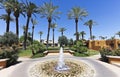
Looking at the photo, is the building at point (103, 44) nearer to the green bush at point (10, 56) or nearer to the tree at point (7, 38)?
the tree at point (7, 38)

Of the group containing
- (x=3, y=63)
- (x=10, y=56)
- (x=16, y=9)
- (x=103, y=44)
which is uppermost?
(x=16, y=9)

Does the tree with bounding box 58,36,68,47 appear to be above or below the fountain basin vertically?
above

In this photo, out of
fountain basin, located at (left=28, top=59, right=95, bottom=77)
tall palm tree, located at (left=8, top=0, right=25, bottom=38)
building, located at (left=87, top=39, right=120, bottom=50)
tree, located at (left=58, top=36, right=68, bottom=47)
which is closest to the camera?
fountain basin, located at (left=28, top=59, right=95, bottom=77)

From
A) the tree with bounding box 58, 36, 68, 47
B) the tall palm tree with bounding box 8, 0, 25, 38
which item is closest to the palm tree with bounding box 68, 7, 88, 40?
the tall palm tree with bounding box 8, 0, 25, 38

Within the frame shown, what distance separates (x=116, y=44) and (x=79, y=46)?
72.1 feet

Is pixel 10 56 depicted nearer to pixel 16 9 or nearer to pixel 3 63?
pixel 3 63

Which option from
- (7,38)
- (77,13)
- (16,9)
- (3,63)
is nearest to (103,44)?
(77,13)

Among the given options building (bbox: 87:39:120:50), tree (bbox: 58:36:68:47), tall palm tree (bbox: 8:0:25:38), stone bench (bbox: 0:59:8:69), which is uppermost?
tall palm tree (bbox: 8:0:25:38)

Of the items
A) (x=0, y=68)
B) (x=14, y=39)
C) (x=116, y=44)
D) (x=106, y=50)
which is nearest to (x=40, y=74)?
(x=0, y=68)

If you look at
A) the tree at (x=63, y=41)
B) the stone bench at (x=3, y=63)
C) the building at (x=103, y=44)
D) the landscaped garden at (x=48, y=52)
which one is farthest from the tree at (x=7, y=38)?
the tree at (x=63, y=41)

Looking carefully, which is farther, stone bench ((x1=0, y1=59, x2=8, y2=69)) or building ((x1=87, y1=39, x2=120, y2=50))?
building ((x1=87, y1=39, x2=120, y2=50))

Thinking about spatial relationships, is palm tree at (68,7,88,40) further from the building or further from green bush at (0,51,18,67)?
green bush at (0,51,18,67)

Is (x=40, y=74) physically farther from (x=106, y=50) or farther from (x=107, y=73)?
(x=106, y=50)

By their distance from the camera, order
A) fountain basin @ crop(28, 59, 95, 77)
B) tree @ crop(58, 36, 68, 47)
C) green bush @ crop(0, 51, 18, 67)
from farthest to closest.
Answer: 1. tree @ crop(58, 36, 68, 47)
2. green bush @ crop(0, 51, 18, 67)
3. fountain basin @ crop(28, 59, 95, 77)
